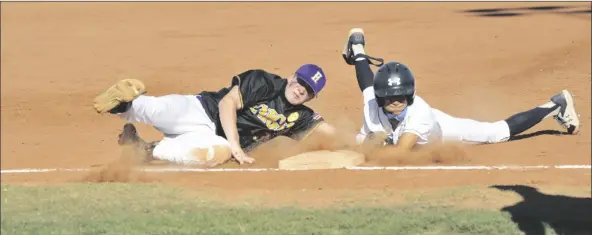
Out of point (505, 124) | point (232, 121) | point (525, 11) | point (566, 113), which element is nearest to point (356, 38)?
point (505, 124)

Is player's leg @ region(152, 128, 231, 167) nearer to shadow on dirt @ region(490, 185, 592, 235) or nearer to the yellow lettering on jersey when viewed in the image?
the yellow lettering on jersey

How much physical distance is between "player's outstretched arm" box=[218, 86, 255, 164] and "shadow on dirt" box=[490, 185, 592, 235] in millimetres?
2226

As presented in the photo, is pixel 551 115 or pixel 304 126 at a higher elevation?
pixel 551 115

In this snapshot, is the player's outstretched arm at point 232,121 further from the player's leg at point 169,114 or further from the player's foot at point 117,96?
the player's foot at point 117,96

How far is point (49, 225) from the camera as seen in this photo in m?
7.02

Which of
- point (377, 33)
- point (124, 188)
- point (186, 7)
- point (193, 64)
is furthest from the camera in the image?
point (186, 7)

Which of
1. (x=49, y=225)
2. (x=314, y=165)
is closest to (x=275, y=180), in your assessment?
(x=314, y=165)

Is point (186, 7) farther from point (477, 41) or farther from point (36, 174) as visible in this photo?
point (36, 174)

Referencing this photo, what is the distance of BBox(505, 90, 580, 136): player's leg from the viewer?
1006 centimetres

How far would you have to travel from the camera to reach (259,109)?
920cm

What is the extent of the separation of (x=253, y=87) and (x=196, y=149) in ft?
2.32

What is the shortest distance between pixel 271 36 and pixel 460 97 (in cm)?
610

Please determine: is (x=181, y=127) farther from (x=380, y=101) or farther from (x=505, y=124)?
(x=505, y=124)

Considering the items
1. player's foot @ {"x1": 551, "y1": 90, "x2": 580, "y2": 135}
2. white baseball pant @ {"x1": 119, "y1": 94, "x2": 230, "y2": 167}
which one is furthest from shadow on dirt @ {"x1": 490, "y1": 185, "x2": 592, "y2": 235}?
player's foot @ {"x1": 551, "y1": 90, "x2": 580, "y2": 135}
